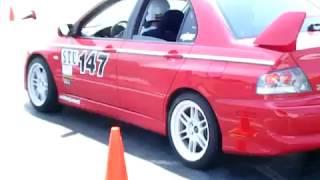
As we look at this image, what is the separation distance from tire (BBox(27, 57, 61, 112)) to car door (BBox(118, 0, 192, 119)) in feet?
4.63

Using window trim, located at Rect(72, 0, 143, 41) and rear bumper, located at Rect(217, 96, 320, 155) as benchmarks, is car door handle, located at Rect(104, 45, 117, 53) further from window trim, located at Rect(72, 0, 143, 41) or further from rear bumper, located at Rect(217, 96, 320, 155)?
rear bumper, located at Rect(217, 96, 320, 155)

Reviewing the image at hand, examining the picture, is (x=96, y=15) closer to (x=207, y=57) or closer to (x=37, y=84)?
(x=37, y=84)

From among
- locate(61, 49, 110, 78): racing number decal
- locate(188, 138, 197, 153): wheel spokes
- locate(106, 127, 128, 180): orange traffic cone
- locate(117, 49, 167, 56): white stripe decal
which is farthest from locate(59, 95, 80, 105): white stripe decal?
locate(106, 127, 128, 180): orange traffic cone

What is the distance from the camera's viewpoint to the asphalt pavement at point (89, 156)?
504cm

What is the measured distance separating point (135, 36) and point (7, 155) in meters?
1.60

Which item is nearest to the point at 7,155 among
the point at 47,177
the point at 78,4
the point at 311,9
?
the point at 47,177

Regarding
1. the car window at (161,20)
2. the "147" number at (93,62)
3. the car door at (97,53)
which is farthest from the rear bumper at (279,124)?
the "147" number at (93,62)

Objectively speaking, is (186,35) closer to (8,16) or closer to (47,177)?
(47,177)

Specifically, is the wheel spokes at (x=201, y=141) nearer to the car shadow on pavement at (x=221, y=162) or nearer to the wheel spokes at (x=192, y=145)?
the wheel spokes at (x=192, y=145)

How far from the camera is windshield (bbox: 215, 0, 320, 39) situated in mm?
4859

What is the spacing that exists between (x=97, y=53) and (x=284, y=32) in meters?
2.25

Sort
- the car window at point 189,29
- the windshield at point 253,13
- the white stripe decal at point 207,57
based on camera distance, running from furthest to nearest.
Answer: the car window at point 189,29
the windshield at point 253,13
the white stripe decal at point 207,57

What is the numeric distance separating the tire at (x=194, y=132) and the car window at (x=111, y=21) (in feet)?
3.83

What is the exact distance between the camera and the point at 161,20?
5621mm
